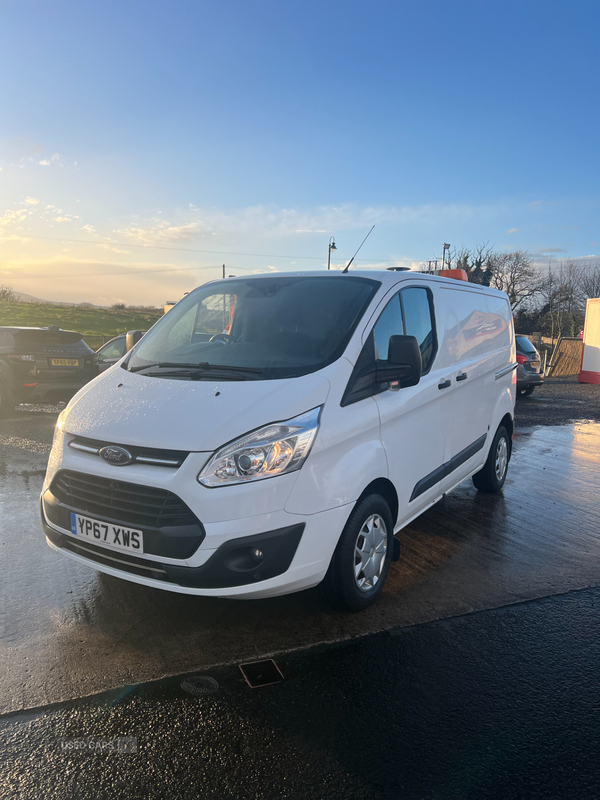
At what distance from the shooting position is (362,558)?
11.3 feet

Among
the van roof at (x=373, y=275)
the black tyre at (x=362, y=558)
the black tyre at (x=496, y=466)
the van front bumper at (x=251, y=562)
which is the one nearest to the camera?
the van front bumper at (x=251, y=562)

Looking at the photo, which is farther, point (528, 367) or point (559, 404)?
point (528, 367)

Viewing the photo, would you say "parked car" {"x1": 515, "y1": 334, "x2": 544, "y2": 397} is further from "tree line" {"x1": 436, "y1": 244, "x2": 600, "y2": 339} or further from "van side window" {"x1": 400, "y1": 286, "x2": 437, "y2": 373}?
"tree line" {"x1": 436, "y1": 244, "x2": 600, "y2": 339}

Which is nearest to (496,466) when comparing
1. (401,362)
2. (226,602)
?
(401,362)

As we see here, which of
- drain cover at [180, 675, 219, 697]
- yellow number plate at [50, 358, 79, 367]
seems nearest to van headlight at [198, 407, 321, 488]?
drain cover at [180, 675, 219, 697]

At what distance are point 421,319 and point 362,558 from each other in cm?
177

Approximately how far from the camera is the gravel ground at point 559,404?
39.0ft

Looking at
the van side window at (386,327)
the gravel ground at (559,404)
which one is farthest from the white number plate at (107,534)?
the gravel ground at (559,404)

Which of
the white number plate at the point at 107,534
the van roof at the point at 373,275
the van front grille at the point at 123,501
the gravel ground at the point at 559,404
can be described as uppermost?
the van roof at the point at 373,275

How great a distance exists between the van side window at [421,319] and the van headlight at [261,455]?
57.4 inches

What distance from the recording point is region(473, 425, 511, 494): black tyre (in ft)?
19.5

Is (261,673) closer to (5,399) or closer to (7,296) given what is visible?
(5,399)

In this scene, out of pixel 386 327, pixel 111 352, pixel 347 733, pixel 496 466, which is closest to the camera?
pixel 347 733

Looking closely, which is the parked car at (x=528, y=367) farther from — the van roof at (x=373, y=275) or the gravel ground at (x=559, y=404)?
the van roof at (x=373, y=275)
